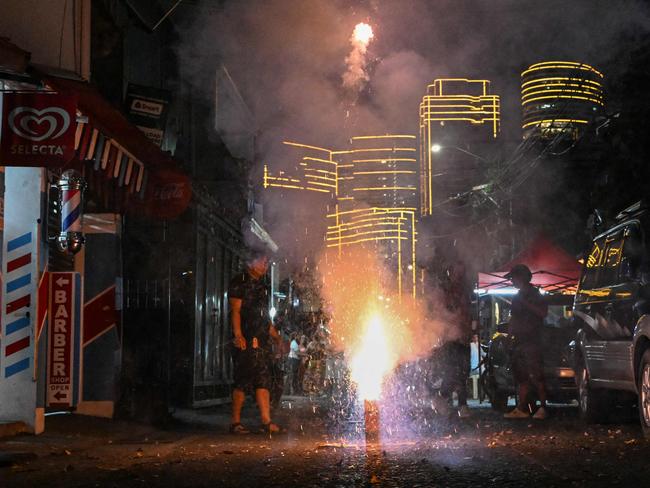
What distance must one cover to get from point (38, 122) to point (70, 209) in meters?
1.09

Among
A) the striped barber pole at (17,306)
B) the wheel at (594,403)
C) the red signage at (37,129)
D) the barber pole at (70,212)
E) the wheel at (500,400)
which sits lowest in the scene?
the wheel at (500,400)

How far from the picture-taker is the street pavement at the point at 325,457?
184 inches

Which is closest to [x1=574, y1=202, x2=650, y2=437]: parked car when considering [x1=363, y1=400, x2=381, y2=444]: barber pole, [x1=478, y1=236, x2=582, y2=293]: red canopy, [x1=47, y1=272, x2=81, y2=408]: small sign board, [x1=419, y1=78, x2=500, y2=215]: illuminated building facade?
[x1=363, y1=400, x2=381, y2=444]: barber pole

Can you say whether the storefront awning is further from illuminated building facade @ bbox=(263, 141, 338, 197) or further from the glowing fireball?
illuminated building facade @ bbox=(263, 141, 338, 197)

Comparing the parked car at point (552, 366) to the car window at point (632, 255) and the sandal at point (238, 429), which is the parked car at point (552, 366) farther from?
the sandal at point (238, 429)

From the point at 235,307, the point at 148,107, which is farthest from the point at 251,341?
the point at 148,107

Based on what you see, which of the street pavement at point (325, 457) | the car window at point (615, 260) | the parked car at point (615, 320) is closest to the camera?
the street pavement at point (325, 457)

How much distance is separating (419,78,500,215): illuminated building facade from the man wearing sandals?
1087 cm

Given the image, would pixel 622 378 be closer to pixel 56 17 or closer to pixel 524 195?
pixel 56 17

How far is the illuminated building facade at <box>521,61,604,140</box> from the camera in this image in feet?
49.0

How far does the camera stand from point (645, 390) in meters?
6.53

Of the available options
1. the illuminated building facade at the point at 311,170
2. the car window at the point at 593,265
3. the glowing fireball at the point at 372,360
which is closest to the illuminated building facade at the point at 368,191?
the illuminated building facade at the point at 311,170

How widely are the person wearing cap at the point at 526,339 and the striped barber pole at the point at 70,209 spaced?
526 centimetres

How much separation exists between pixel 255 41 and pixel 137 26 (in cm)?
195
